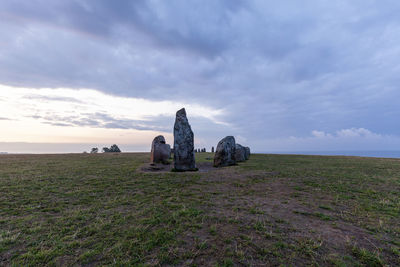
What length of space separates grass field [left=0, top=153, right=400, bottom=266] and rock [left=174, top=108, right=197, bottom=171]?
4587mm

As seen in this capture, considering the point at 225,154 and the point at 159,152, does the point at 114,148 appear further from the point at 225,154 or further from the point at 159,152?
the point at 225,154

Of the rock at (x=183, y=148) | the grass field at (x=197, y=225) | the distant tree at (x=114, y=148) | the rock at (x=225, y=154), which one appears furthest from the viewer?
the distant tree at (x=114, y=148)

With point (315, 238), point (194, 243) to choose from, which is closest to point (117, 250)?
point (194, 243)

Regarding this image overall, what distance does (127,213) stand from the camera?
16.3 feet

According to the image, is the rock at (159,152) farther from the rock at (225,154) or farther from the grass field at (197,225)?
the grass field at (197,225)

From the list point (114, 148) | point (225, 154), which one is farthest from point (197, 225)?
point (114, 148)

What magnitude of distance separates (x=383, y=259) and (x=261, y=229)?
208 centimetres

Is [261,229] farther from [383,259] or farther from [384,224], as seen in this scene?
[384,224]

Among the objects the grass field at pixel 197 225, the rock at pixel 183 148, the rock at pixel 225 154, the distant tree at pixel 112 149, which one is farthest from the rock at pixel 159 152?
the distant tree at pixel 112 149

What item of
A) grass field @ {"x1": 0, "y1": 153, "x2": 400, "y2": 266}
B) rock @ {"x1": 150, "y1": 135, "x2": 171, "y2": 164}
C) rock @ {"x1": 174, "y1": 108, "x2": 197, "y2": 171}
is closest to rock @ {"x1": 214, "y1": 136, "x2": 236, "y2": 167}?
rock @ {"x1": 174, "y1": 108, "x2": 197, "y2": 171}

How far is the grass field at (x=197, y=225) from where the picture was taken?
3.18m

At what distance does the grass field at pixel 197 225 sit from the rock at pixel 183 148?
4587 mm

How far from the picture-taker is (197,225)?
4.25 metres

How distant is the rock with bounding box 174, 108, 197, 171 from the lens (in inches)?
481
